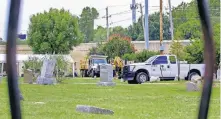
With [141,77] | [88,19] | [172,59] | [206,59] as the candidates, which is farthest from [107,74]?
[88,19]

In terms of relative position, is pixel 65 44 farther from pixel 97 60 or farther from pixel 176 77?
pixel 176 77

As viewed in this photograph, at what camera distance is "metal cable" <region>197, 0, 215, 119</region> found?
1194mm

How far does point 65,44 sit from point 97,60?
21.7 ft

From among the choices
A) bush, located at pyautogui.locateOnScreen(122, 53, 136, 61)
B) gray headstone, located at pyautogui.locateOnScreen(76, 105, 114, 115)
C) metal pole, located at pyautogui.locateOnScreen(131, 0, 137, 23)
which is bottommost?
gray headstone, located at pyautogui.locateOnScreen(76, 105, 114, 115)

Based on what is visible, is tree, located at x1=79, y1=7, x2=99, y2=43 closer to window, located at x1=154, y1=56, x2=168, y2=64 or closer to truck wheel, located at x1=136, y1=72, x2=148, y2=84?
window, located at x1=154, y1=56, x2=168, y2=64

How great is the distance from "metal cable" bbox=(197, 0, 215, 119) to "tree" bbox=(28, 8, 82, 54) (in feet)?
198

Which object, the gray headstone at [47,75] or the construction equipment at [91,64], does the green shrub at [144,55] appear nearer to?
the construction equipment at [91,64]

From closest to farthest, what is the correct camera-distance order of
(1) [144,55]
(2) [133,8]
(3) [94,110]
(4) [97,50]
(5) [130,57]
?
(3) [94,110], (1) [144,55], (5) [130,57], (4) [97,50], (2) [133,8]

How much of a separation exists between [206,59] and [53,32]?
6107 centimetres

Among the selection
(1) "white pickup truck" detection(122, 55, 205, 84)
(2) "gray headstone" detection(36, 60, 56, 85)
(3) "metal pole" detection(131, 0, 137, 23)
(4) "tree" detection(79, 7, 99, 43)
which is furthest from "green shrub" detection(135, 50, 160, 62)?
(4) "tree" detection(79, 7, 99, 43)

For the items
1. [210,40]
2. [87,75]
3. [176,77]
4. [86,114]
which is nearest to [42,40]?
[87,75]

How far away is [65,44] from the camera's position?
63.3 meters

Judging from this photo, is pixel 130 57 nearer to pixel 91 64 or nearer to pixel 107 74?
pixel 91 64

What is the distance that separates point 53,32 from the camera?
203 feet
